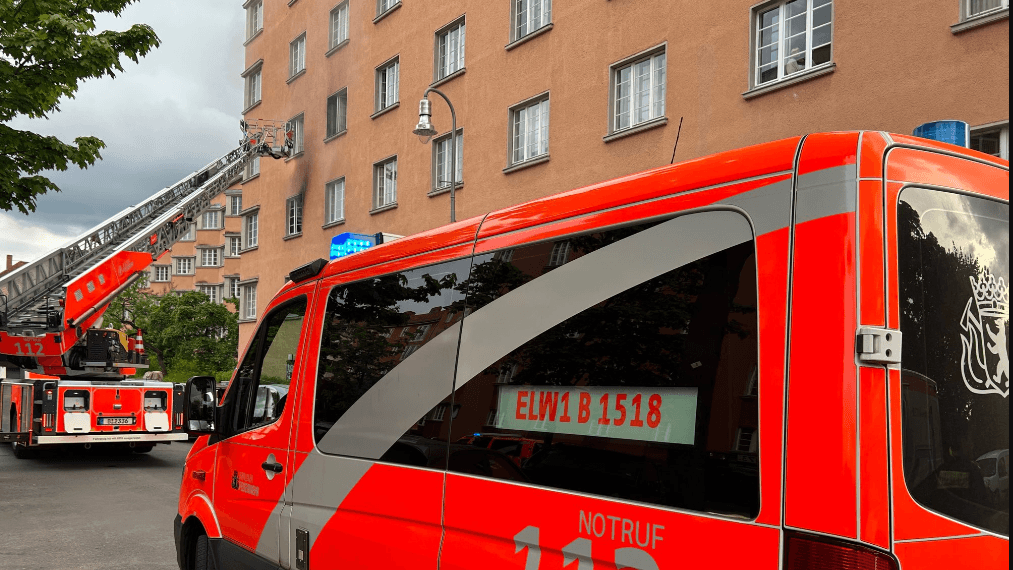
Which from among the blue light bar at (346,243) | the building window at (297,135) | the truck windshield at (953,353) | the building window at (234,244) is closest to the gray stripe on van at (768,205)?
the truck windshield at (953,353)

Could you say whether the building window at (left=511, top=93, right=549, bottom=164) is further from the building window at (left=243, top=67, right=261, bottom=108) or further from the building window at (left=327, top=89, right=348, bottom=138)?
the building window at (left=243, top=67, right=261, bottom=108)

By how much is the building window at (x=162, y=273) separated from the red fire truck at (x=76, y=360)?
70682 millimetres

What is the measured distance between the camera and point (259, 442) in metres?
4.47

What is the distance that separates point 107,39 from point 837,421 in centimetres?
1384

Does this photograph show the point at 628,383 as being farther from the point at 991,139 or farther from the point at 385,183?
the point at 385,183

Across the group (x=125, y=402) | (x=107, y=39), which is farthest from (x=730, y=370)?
(x=125, y=402)

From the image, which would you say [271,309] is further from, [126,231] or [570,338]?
[126,231]

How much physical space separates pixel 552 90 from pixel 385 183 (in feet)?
23.0

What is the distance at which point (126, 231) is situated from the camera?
2003 centimetres

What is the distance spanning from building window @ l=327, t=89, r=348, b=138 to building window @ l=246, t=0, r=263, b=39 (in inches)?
327

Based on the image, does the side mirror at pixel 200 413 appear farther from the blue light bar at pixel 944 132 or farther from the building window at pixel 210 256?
the building window at pixel 210 256

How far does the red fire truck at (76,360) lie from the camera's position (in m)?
14.5

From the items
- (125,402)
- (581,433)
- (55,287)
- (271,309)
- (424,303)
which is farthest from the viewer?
(55,287)

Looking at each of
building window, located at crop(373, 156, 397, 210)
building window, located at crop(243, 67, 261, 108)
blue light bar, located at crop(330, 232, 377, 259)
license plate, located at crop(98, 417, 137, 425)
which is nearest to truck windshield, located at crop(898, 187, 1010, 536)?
blue light bar, located at crop(330, 232, 377, 259)
